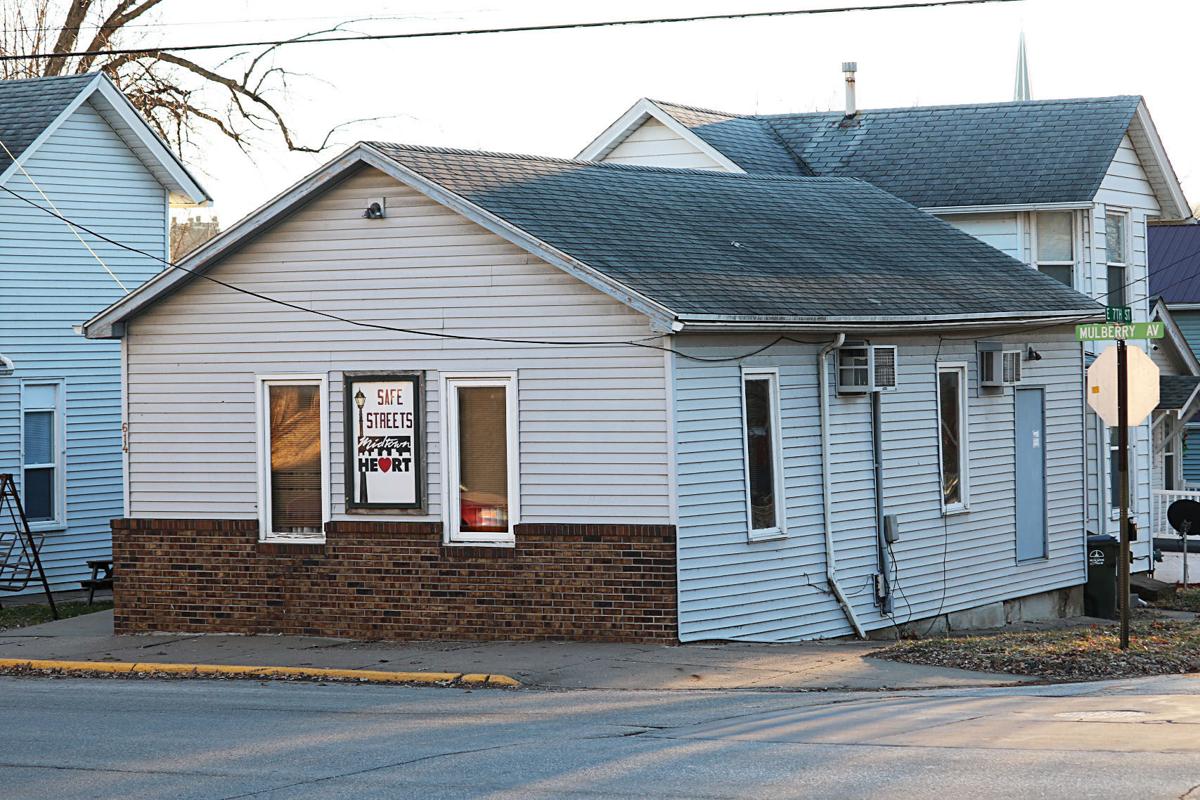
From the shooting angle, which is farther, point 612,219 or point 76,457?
point 76,457

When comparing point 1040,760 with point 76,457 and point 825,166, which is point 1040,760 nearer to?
point 76,457

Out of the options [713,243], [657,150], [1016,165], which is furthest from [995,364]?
[657,150]

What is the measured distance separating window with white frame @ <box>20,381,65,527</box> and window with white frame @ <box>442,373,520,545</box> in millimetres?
8895

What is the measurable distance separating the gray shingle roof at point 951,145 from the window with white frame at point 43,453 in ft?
A: 35.6

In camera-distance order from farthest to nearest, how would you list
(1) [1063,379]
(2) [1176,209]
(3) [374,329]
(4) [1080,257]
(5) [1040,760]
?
1. (2) [1176,209]
2. (4) [1080,257]
3. (1) [1063,379]
4. (3) [374,329]
5. (5) [1040,760]

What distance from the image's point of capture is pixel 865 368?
682 inches

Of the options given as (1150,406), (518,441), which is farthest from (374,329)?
(1150,406)

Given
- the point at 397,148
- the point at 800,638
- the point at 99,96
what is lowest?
the point at 800,638

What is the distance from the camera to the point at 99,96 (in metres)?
23.5

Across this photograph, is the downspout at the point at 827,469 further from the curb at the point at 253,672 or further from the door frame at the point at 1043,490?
the curb at the point at 253,672

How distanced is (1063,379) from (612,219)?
718cm

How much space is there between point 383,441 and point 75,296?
8.58 metres

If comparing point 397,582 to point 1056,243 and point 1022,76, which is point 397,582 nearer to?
point 1056,243

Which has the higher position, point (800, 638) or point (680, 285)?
point (680, 285)
